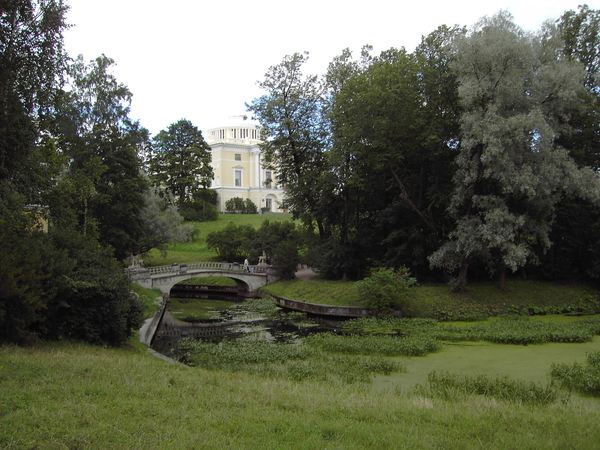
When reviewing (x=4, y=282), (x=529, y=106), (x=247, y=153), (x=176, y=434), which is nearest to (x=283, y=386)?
(x=176, y=434)

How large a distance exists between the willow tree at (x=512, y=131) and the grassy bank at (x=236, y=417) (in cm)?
1501

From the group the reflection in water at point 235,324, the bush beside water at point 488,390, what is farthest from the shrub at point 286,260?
the bush beside water at point 488,390

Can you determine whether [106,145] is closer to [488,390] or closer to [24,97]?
[24,97]

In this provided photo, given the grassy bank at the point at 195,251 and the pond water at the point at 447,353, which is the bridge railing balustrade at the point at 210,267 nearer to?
the grassy bank at the point at 195,251

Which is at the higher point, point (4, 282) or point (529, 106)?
point (529, 106)

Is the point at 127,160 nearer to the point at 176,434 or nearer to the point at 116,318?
the point at 116,318

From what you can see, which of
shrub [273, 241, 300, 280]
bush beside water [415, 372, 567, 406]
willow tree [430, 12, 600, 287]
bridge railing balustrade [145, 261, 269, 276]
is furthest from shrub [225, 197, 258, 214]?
bush beside water [415, 372, 567, 406]

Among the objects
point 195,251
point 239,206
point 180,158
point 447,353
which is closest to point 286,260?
point 195,251

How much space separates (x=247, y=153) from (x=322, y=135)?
42306 millimetres

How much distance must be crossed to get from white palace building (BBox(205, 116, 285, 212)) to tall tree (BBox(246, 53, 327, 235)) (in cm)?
3551

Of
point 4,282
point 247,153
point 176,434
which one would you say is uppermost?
point 247,153

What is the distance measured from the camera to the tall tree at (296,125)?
1323 inches

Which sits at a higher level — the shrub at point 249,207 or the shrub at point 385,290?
the shrub at point 249,207

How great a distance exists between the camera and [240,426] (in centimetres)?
640
